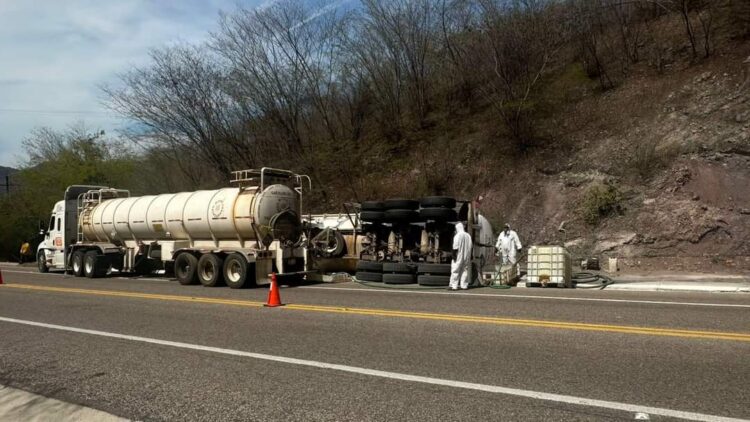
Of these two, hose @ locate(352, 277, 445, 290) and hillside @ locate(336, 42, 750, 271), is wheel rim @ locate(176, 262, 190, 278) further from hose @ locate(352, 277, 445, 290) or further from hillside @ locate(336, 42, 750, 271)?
hillside @ locate(336, 42, 750, 271)

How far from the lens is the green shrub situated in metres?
21.2

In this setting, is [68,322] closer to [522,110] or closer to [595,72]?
[522,110]

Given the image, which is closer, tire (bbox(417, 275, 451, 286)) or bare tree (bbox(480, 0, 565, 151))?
tire (bbox(417, 275, 451, 286))

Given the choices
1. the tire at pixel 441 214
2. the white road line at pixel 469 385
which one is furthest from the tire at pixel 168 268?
the white road line at pixel 469 385

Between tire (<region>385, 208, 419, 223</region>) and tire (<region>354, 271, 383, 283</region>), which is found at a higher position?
tire (<region>385, 208, 419, 223</region>)

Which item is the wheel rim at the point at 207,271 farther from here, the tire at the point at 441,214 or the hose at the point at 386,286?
the tire at the point at 441,214

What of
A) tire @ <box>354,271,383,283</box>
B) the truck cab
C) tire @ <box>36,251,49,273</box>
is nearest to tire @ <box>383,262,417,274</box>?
tire @ <box>354,271,383,283</box>

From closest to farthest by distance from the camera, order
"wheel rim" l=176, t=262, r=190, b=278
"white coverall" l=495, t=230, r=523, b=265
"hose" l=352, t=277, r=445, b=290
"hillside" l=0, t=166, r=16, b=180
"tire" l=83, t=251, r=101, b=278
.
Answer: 1. "hose" l=352, t=277, r=445, b=290
2. "wheel rim" l=176, t=262, r=190, b=278
3. "white coverall" l=495, t=230, r=523, b=265
4. "tire" l=83, t=251, r=101, b=278
5. "hillside" l=0, t=166, r=16, b=180

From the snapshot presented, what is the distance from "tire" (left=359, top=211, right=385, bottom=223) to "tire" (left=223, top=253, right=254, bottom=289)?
3.57 meters

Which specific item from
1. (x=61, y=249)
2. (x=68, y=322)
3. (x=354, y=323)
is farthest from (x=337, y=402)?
(x=61, y=249)

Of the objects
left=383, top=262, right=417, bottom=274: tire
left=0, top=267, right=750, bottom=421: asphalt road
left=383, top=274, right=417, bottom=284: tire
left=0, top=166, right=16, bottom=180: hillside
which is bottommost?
left=0, top=267, right=750, bottom=421: asphalt road

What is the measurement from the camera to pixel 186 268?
1845cm

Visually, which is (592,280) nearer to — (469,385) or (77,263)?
(469,385)

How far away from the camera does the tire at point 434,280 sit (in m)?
15.8
